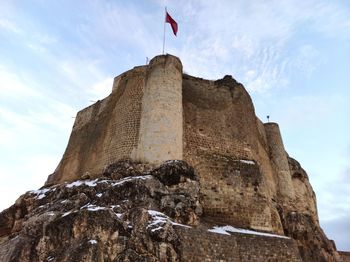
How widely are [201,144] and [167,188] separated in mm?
4584

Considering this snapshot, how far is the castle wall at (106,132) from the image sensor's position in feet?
61.6

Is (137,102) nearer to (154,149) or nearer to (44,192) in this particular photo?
(154,149)

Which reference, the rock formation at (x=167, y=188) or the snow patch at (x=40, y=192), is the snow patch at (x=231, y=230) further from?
the snow patch at (x=40, y=192)

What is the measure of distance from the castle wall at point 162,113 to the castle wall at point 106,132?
719 millimetres

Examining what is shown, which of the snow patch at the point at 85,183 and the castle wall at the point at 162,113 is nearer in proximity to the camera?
the snow patch at the point at 85,183

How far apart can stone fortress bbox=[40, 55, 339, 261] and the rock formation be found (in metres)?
0.06

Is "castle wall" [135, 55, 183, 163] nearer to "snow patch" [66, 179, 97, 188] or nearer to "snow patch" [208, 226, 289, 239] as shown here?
"snow patch" [66, 179, 97, 188]

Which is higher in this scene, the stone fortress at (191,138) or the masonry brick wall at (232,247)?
the stone fortress at (191,138)

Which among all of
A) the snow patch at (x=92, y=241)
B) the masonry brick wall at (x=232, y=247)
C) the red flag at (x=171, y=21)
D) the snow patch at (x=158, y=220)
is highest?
the red flag at (x=171, y=21)

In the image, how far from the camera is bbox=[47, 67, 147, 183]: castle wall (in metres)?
18.8

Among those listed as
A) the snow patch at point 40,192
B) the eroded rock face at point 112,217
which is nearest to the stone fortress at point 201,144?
the eroded rock face at point 112,217

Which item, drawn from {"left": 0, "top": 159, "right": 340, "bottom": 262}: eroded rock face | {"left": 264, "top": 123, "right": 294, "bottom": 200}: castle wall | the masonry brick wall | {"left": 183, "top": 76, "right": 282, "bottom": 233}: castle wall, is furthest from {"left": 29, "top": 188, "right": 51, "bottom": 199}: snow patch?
{"left": 264, "top": 123, "right": 294, "bottom": 200}: castle wall

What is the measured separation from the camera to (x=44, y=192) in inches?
717

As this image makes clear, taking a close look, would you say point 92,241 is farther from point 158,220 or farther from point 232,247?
point 232,247
